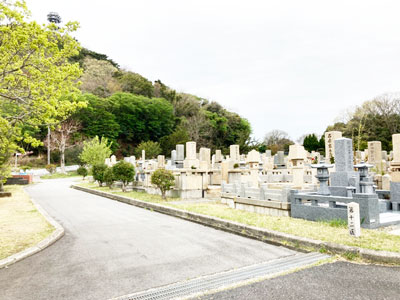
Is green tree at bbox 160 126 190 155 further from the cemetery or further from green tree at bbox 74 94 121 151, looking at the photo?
the cemetery

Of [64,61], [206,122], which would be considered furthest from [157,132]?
[64,61]

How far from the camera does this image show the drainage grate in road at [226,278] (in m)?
3.33

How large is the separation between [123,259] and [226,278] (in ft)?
6.51

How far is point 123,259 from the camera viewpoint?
4.73 meters

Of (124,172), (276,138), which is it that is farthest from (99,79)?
(124,172)

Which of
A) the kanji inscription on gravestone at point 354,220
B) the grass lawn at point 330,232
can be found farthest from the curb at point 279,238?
the kanji inscription on gravestone at point 354,220

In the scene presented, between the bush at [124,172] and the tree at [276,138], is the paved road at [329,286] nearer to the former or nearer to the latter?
the bush at [124,172]

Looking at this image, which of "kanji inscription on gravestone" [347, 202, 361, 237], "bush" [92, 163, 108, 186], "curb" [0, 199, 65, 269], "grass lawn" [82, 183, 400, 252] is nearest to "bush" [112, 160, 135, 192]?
"bush" [92, 163, 108, 186]

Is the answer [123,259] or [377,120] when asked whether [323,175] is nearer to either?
[123,259]

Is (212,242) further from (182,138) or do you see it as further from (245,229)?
(182,138)

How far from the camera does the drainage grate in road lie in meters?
3.33

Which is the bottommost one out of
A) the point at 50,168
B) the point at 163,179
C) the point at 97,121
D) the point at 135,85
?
the point at 163,179

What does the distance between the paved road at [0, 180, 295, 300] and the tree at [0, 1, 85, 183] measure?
295 cm

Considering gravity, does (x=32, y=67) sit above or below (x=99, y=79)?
below
